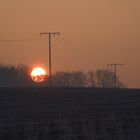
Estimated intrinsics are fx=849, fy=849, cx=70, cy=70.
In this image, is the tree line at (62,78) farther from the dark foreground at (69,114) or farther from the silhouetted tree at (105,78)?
the dark foreground at (69,114)

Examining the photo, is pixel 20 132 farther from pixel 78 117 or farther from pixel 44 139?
pixel 78 117

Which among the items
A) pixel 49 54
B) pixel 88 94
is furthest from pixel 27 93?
pixel 49 54

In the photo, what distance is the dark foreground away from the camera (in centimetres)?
3077

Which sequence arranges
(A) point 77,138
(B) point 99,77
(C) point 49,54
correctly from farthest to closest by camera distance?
1. (B) point 99,77
2. (C) point 49,54
3. (A) point 77,138

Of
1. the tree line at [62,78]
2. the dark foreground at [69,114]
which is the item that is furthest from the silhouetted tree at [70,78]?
the dark foreground at [69,114]

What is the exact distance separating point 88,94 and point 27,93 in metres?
3.97

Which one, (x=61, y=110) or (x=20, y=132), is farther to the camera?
(x=61, y=110)

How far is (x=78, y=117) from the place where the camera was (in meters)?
36.7

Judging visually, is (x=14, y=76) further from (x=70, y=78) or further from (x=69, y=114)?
(x=69, y=114)

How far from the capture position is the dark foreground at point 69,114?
3077 centimetres

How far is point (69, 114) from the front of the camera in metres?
37.7

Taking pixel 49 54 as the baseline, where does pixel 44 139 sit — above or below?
below

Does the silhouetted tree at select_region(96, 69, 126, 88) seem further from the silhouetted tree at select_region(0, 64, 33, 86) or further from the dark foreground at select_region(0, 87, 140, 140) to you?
the dark foreground at select_region(0, 87, 140, 140)

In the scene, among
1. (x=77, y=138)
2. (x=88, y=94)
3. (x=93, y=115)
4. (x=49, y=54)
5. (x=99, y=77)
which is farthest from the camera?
(x=99, y=77)
